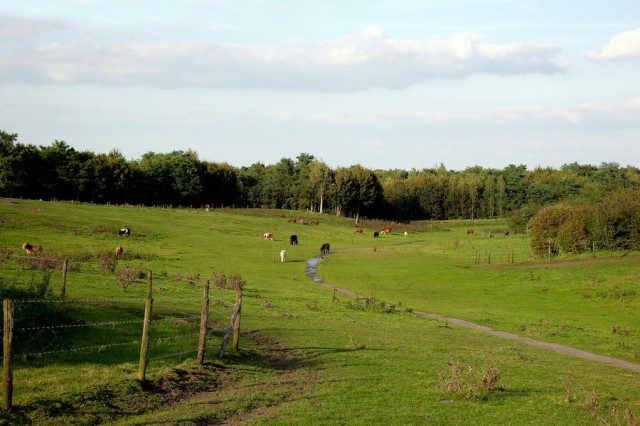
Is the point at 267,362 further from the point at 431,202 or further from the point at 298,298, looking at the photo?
the point at 431,202

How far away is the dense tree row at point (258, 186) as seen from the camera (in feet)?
356

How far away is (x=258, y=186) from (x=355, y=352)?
149006mm

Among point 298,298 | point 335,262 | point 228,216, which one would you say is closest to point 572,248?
point 335,262

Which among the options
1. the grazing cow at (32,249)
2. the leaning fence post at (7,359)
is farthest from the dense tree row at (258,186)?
the leaning fence post at (7,359)

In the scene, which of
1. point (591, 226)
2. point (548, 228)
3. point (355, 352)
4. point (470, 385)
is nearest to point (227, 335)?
point (355, 352)

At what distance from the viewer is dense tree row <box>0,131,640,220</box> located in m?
108

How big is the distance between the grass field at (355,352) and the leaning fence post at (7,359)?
1.09 feet

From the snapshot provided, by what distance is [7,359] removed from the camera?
11.9 m

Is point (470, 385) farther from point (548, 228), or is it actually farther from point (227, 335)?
point (548, 228)

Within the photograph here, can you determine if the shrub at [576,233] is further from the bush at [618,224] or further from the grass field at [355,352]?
the grass field at [355,352]

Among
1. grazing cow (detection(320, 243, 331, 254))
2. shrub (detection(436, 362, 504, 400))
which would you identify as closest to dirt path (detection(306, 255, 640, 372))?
shrub (detection(436, 362, 504, 400))

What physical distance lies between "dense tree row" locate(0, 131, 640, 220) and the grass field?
135 ft

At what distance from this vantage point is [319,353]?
20.3 m

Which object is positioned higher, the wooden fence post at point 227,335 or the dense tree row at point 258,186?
the dense tree row at point 258,186
